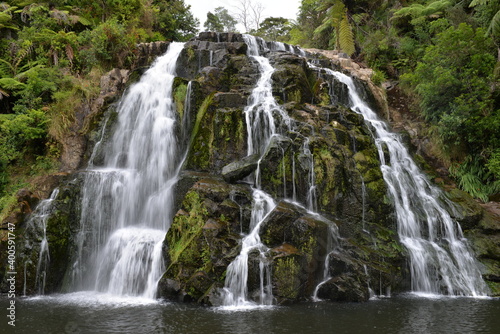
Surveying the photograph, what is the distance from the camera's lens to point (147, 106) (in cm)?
1453

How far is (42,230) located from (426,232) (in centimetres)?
1247

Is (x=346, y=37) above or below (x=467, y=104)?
above

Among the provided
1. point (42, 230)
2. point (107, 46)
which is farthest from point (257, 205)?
point (107, 46)

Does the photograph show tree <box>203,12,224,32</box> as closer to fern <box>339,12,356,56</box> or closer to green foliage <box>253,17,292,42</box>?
green foliage <box>253,17,292,42</box>

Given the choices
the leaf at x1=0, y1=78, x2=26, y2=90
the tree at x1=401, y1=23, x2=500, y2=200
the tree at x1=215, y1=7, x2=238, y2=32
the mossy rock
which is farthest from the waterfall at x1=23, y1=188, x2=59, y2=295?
the tree at x1=215, y1=7, x2=238, y2=32

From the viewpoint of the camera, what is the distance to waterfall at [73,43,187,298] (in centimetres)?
980

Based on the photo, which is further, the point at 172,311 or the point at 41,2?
the point at 41,2

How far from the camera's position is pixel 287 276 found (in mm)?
8484

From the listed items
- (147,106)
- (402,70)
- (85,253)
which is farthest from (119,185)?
(402,70)

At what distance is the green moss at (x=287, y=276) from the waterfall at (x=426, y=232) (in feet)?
13.2

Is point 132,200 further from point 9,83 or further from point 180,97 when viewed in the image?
point 9,83

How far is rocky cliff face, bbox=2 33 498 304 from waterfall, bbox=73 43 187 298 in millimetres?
467

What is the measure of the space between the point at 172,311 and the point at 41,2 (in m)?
18.2

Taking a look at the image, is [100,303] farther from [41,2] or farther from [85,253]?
[41,2]
